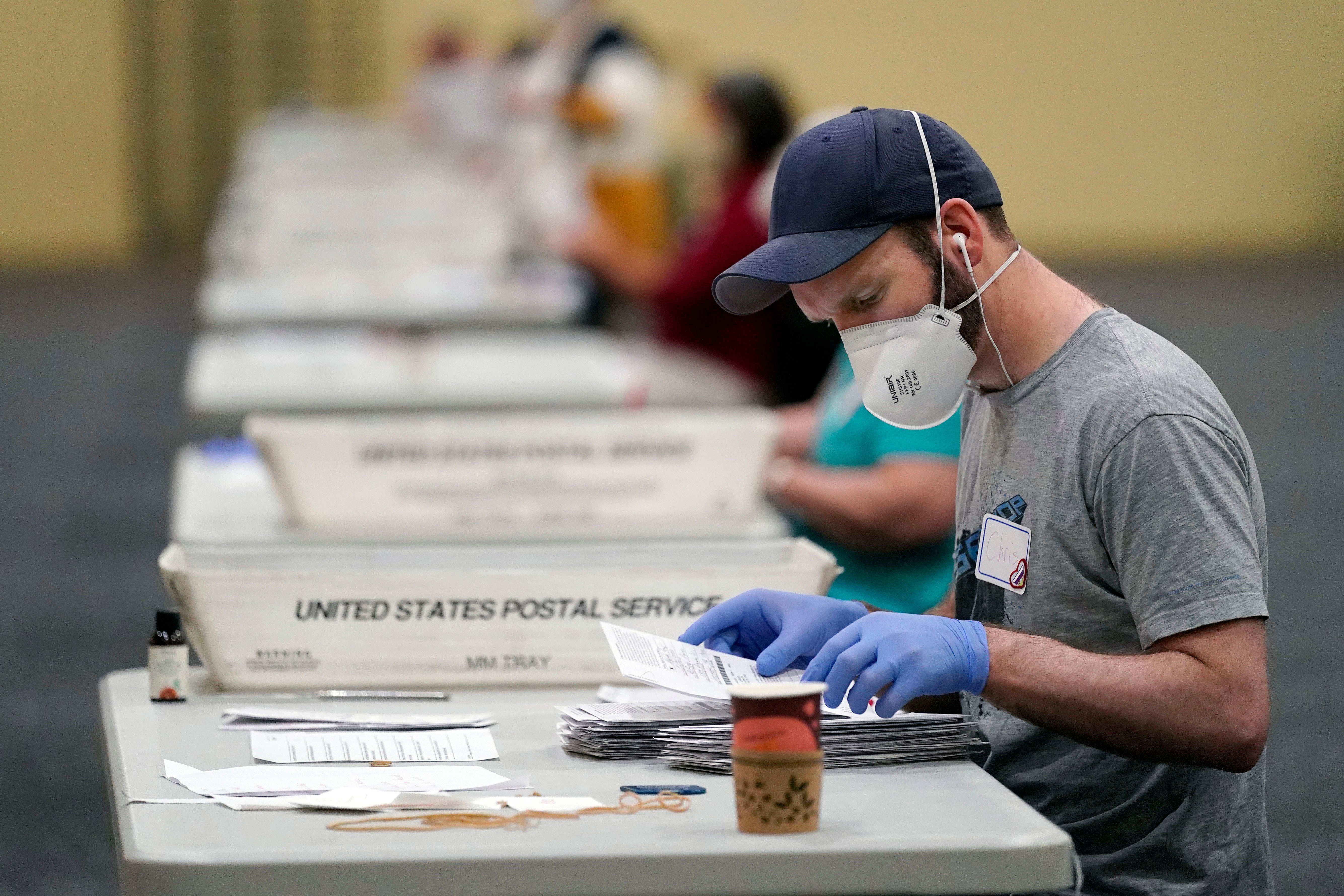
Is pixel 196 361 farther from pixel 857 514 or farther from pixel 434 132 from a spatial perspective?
pixel 434 132

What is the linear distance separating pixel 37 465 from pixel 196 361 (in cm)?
287

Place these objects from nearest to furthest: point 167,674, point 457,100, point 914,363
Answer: point 914,363, point 167,674, point 457,100

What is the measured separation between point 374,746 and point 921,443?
51.9 inches

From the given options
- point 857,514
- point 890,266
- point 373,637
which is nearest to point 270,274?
point 857,514

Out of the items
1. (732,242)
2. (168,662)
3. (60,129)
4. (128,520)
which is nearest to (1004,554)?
(168,662)

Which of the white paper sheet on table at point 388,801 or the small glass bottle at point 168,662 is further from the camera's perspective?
the small glass bottle at point 168,662

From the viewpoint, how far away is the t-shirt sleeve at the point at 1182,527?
1540mm

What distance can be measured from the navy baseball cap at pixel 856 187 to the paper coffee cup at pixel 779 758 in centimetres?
45

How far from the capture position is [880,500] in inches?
111

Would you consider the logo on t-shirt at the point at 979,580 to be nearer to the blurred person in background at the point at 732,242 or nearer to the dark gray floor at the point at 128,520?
the dark gray floor at the point at 128,520

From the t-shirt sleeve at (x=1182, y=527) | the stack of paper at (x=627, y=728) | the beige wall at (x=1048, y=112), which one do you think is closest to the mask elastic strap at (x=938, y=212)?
the t-shirt sleeve at (x=1182, y=527)

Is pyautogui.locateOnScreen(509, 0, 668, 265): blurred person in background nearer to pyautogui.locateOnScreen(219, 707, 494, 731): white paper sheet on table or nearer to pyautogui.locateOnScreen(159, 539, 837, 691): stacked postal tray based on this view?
pyautogui.locateOnScreen(159, 539, 837, 691): stacked postal tray

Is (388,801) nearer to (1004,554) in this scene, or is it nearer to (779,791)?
(779,791)

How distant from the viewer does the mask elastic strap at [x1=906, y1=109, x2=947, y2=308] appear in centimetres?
167
